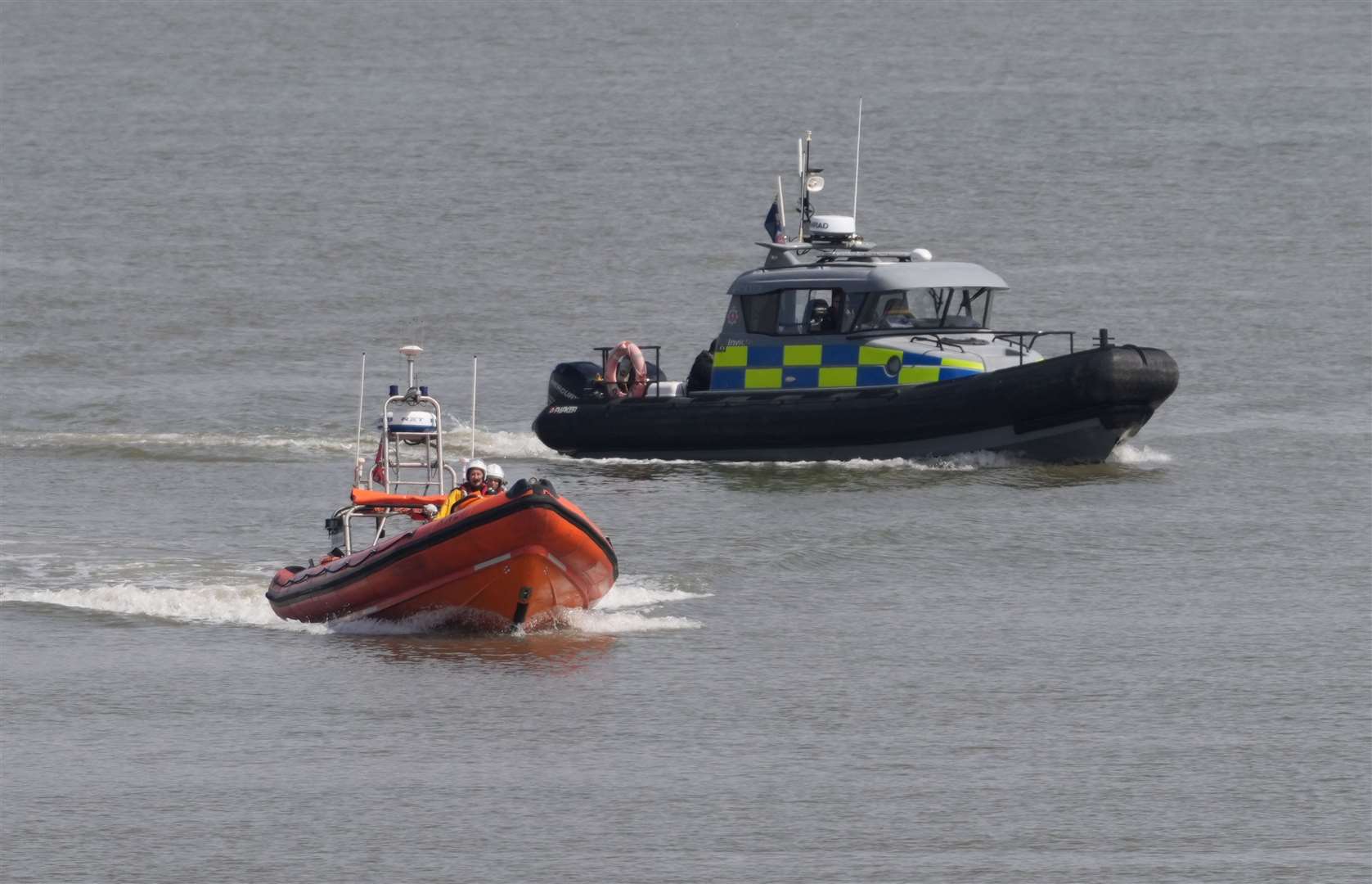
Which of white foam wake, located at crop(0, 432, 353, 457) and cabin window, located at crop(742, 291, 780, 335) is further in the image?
white foam wake, located at crop(0, 432, 353, 457)

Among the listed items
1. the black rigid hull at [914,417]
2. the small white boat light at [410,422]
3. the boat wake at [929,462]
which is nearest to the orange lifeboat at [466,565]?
the small white boat light at [410,422]

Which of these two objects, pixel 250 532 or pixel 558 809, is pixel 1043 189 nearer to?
pixel 250 532

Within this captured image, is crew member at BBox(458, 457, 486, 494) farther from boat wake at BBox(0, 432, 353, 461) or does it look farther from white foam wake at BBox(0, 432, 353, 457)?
white foam wake at BBox(0, 432, 353, 457)

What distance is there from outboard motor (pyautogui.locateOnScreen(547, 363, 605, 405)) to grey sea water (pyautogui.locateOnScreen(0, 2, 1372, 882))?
2.25 feet

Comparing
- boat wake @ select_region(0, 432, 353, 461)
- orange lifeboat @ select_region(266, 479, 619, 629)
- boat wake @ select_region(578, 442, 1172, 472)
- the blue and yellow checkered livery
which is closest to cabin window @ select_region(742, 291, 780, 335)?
the blue and yellow checkered livery

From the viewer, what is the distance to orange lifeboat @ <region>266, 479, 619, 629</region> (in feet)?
52.3

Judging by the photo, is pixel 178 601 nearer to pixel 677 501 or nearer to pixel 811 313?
pixel 677 501

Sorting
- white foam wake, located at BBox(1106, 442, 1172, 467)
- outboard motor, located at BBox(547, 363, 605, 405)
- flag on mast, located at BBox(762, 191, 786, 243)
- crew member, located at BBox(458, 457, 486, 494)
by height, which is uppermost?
flag on mast, located at BBox(762, 191, 786, 243)

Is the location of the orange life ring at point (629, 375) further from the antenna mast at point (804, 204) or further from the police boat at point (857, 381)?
the antenna mast at point (804, 204)

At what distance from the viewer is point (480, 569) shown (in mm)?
16078

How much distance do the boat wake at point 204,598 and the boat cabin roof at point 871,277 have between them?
650cm

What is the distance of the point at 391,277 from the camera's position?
36.8m

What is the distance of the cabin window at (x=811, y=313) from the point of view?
24.6 m

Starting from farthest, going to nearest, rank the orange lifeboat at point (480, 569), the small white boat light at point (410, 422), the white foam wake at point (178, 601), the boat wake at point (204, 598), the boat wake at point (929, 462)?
the boat wake at point (929, 462) → the small white boat light at point (410, 422) → the white foam wake at point (178, 601) → the boat wake at point (204, 598) → the orange lifeboat at point (480, 569)
